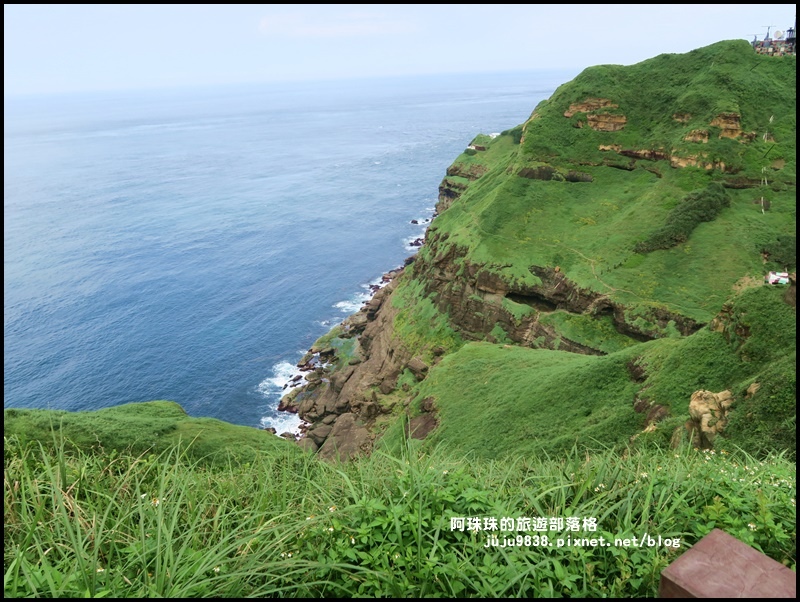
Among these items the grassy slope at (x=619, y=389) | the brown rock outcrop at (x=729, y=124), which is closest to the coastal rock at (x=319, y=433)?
the grassy slope at (x=619, y=389)

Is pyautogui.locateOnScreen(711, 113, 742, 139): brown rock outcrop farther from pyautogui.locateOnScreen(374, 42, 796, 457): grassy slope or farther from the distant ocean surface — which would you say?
the distant ocean surface

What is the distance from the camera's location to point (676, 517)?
6.92 metres

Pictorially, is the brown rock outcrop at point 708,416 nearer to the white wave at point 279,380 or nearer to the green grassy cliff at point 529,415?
the green grassy cliff at point 529,415

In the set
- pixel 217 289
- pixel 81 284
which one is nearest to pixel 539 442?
pixel 217 289

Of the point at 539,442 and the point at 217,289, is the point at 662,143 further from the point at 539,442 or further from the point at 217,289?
→ the point at 217,289

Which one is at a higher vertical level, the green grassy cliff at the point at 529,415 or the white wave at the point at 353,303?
the green grassy cliff at the point at 529,415

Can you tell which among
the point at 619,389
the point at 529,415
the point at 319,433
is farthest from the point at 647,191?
the point at 319,433

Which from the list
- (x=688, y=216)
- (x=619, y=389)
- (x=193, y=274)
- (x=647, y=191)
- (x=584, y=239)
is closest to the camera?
(x=619, y=389)

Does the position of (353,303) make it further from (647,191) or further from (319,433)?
(647,191)

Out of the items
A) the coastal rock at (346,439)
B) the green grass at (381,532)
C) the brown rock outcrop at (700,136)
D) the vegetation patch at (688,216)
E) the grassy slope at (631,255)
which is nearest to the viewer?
the green grass at (381,532)

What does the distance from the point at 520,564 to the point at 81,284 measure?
102 metres

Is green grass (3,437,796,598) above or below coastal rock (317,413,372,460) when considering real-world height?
above

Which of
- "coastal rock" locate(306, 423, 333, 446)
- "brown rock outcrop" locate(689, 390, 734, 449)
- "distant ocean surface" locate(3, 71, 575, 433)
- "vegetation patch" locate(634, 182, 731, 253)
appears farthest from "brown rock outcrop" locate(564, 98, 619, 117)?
"brown rock outcrop" locate(689, 390, 734, 449)

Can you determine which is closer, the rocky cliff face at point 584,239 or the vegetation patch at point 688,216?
the rocky cliff face at point 584,239
